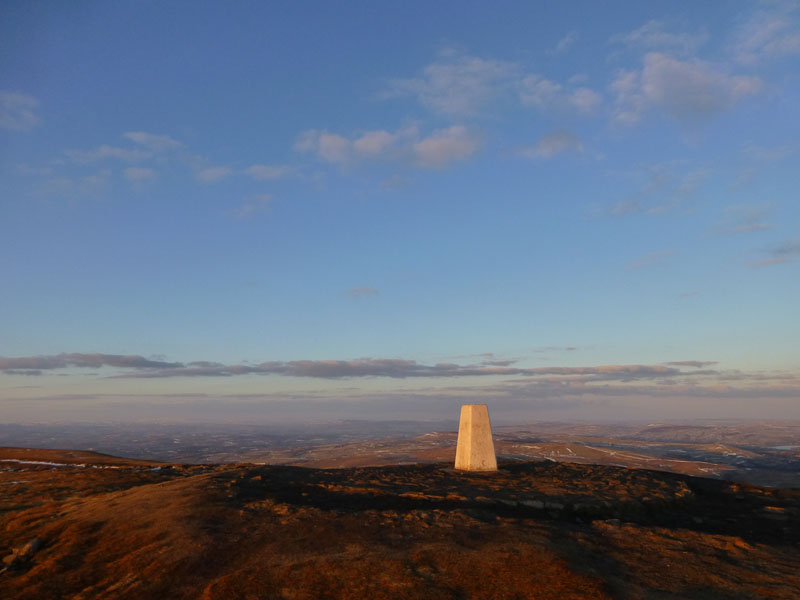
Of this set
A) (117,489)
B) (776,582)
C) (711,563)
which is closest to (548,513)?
(711,563)

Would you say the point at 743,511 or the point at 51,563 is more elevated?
the point at 51,563

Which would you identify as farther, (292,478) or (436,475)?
(436,475)

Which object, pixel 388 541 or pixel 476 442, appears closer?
pixel 388 541

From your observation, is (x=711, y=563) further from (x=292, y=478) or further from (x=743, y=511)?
(x=292, y=478)

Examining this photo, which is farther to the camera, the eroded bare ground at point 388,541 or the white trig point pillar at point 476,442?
the white trig point pillar at point 476,442

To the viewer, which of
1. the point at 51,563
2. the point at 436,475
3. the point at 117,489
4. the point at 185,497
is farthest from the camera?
the point at 436,475
